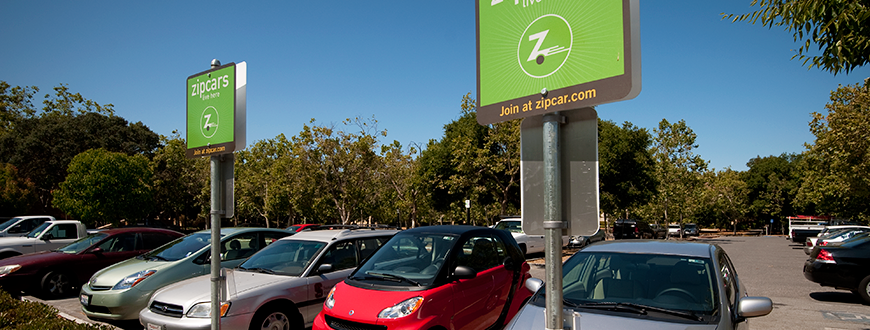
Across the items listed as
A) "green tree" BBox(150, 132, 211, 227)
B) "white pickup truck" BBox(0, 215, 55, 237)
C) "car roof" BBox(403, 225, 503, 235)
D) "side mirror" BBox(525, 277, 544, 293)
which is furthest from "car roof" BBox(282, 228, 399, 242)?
"green tree" BBox(150, 132, 211, 227)

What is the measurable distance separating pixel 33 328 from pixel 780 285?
15.6 metres

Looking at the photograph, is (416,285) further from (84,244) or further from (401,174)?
(401,174)

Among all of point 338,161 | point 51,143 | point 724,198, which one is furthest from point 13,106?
point 724,198

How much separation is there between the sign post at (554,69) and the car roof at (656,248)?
3051 mm

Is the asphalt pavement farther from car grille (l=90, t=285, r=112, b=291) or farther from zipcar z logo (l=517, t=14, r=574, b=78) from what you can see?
zipcar z logo (l=517, t=14, r=574, b=78)

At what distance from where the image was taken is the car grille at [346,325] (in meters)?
5.12

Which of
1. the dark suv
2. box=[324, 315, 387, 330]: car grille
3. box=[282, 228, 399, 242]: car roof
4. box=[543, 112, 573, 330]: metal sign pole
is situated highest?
box=[543, 112, 573, 330]: metal sign pole

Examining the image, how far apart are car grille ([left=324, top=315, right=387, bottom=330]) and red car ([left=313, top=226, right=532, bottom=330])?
10 mm

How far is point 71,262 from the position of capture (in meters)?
10.9

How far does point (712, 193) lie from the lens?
191 feet

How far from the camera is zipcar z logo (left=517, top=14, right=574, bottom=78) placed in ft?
7.49

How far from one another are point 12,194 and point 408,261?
125 feet

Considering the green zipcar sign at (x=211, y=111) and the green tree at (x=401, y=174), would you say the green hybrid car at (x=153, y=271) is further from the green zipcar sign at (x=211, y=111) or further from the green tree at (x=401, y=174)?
the green tree at (x=401, y=174)

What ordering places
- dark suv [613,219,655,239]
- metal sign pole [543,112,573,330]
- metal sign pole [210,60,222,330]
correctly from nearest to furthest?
metal sign pole [543,112,573,330] < metal sign pole [210,60,222,330] < dark suv [613,219,655,239]
